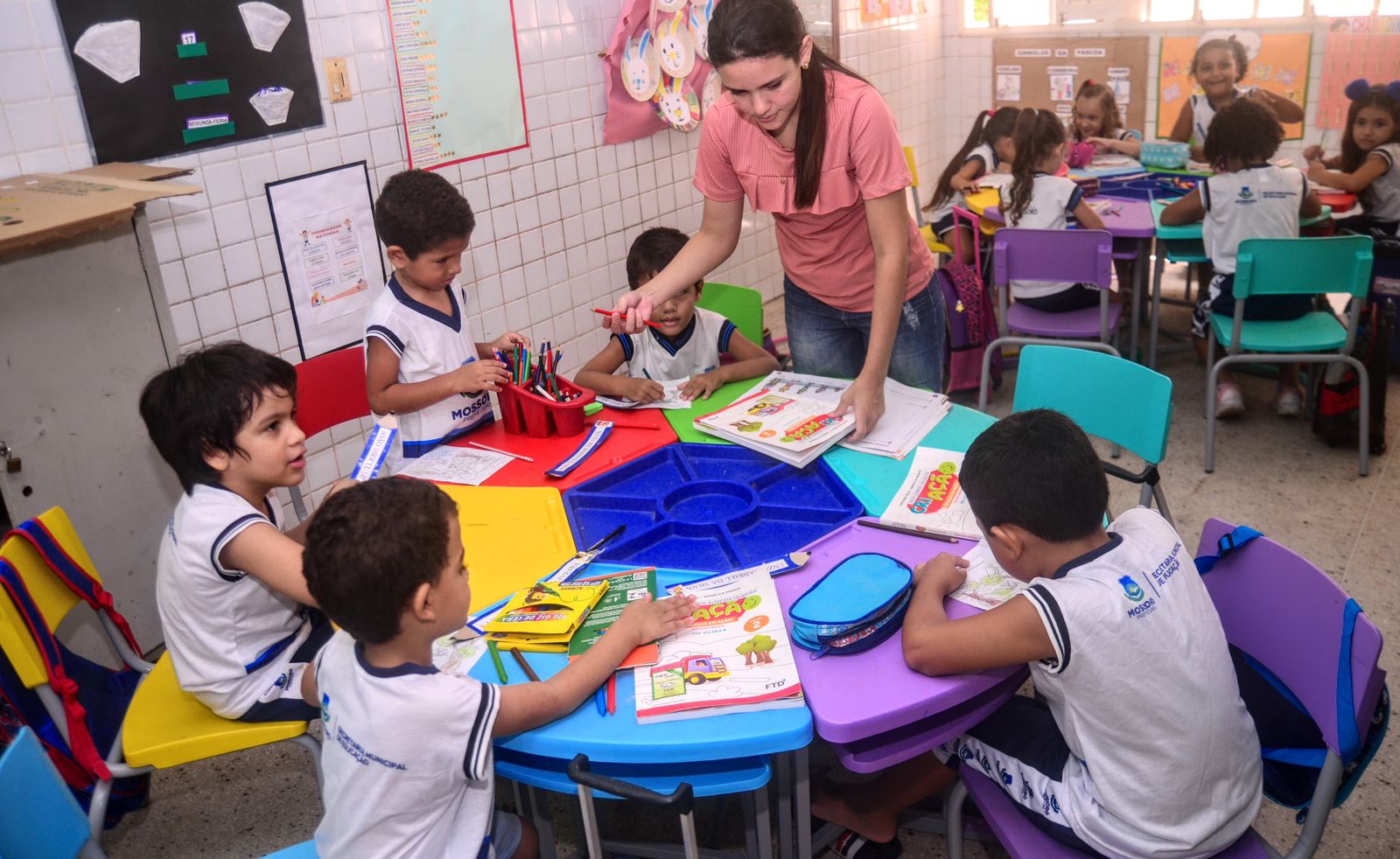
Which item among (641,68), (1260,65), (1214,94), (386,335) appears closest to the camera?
(386,335)

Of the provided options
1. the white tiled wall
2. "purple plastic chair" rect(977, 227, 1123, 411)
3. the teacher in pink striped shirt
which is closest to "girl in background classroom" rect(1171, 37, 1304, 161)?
"purple plastic chair" rect(977, 227, 1123, 411)

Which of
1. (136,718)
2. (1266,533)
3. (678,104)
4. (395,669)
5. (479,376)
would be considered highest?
(678,104)

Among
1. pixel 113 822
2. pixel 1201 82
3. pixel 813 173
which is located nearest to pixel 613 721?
pixel 813 173

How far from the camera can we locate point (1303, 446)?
3973 mm

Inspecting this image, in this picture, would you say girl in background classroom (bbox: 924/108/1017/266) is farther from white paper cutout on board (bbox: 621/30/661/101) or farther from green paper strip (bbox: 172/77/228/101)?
green paper strip (bbox: 172/77/228/101)

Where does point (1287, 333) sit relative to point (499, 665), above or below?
below

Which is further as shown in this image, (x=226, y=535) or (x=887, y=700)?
(x=226, y=535)

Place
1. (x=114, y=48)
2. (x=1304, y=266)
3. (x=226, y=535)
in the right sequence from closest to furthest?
(x=226, y=535) → (x=114, y=48) → (x=1304, y=266)

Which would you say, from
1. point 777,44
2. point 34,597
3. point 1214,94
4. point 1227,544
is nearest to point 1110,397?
point 1227,544

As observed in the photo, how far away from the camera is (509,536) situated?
6.92 ft

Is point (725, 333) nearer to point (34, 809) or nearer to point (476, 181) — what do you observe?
point (476, 181)

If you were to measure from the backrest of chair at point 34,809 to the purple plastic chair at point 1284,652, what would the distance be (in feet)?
4.67

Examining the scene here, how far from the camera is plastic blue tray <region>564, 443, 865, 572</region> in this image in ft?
6.63

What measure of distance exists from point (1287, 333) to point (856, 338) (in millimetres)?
1965
